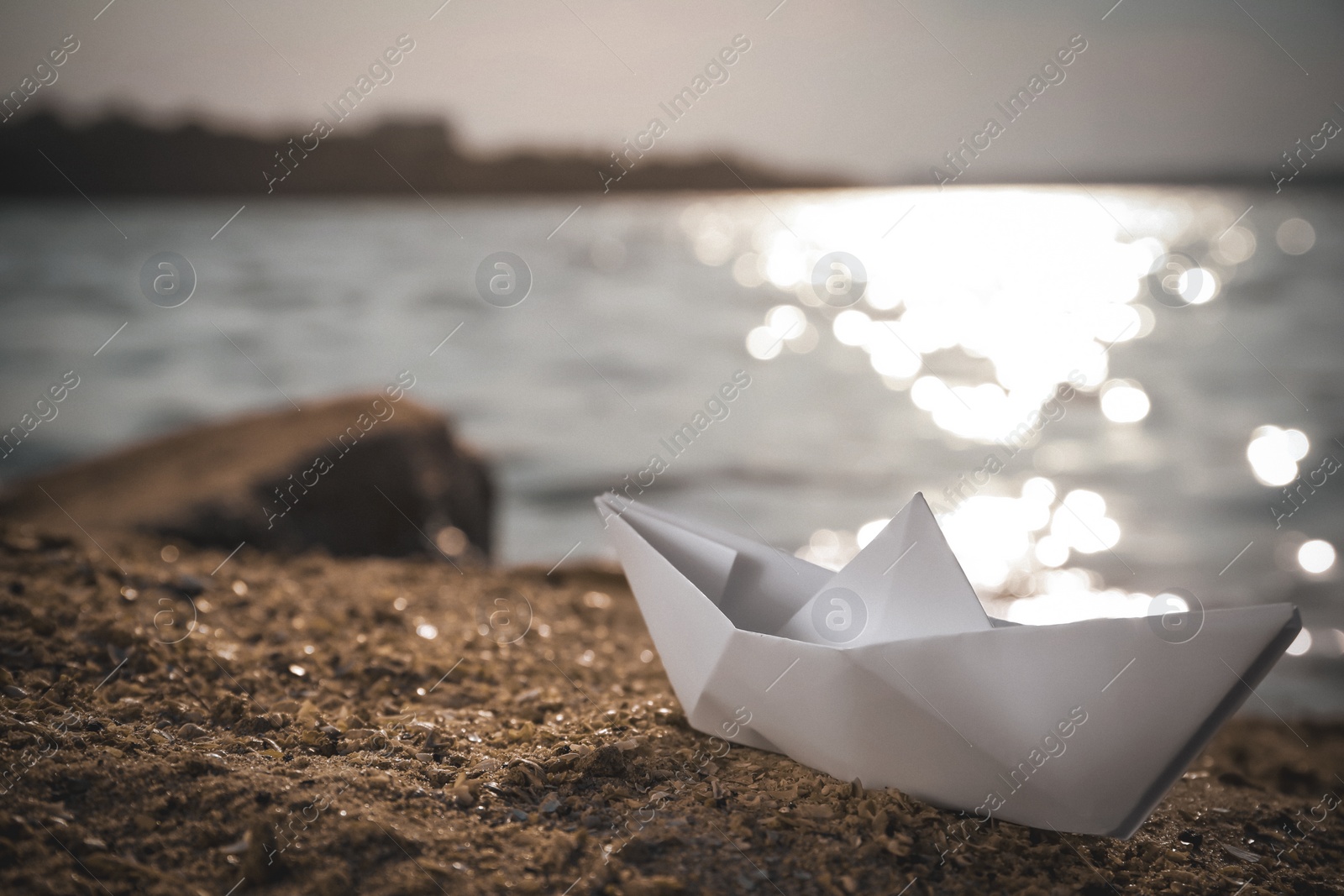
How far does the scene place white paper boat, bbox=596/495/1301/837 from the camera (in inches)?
74.7

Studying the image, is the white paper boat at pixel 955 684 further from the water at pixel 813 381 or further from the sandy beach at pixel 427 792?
the water at pixel 813 381

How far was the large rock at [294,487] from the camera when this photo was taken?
5289mm

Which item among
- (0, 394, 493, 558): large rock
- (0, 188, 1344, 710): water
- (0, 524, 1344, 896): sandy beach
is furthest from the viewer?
(0, 188, 1344, 710): water

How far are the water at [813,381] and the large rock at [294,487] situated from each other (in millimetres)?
2344

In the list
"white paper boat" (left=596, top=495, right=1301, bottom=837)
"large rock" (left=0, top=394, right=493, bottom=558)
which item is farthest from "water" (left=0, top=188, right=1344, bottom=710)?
"white paper boat" (left=596, top=495, right=1301, bottom=837)

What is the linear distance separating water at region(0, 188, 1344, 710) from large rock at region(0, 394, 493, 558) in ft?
7.69

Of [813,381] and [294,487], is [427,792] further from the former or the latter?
[813,381]

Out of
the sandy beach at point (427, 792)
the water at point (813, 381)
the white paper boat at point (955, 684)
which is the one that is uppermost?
the water at point (813, 381)

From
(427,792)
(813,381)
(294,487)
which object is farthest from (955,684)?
(813,381)

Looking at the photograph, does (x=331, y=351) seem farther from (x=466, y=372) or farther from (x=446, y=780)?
(x=446, y=780)

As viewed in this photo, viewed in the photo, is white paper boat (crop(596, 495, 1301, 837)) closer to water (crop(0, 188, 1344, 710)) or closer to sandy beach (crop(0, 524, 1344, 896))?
sandy beach (crop(0, 524, 1344, 896))

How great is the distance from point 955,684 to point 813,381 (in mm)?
13293

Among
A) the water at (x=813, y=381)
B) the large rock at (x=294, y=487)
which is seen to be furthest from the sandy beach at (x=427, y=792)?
the water at (x=813, y=381)

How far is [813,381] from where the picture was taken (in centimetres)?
1508
